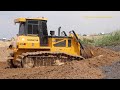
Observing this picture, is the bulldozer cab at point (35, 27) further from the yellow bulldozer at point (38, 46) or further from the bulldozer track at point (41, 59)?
the bulldozer track at point (41, 59)

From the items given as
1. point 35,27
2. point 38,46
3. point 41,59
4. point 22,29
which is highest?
point 35,27

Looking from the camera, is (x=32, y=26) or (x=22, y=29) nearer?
(x=32, y=26)

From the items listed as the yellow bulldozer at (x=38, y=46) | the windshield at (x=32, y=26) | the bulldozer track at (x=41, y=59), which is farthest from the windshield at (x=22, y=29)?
the bulldozer track at (x=41, y=59)

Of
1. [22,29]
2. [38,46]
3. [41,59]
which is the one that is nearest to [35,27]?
[22,29]

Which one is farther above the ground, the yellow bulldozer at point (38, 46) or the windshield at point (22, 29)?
the windshield at point (22, 29)

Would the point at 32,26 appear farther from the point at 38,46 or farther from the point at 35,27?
the point at 38,46

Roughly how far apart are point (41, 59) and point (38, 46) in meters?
0.72

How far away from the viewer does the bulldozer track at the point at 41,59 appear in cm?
1680

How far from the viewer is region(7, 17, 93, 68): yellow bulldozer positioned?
16.9m

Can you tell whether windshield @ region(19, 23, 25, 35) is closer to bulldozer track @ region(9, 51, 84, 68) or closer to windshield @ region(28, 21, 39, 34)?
windshield @ region(28, 21, 39, 34)

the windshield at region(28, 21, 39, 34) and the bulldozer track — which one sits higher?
the windshield at region(28, 21, 39, 34)

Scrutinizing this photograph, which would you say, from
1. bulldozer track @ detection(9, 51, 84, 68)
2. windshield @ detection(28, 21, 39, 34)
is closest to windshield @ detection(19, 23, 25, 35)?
windshield @ detection(28, 21, 39, 34)

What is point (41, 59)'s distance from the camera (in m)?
17.2
